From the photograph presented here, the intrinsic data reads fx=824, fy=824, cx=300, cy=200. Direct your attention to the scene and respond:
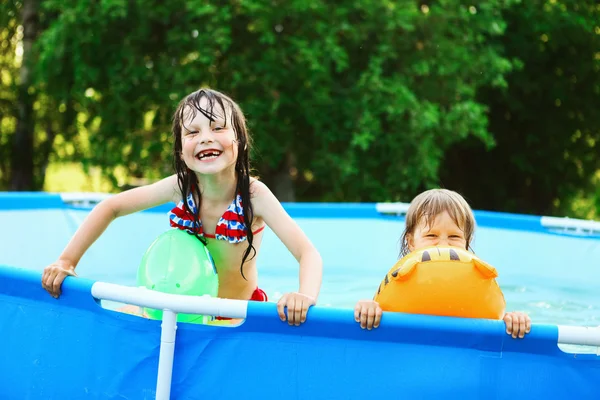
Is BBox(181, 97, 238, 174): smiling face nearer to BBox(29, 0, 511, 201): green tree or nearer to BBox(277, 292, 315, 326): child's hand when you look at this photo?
BBox(277, 292, 315, 326): child's hand

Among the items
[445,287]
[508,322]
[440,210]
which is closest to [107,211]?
[440,210]

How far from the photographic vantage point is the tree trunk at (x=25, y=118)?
21.7ft

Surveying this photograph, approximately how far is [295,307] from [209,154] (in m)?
0.77

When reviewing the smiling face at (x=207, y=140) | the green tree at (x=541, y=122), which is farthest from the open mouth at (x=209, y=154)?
the green tree at (x=541, y=122)

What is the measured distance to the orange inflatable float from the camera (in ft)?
6.68

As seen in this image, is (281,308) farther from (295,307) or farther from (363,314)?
(363,314)

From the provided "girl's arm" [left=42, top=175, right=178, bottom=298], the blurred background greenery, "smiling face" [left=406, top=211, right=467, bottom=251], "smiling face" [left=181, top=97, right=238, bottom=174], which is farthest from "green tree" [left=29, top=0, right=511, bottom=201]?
"smiling face" [left=406, top=211, right=467, bottom=251]

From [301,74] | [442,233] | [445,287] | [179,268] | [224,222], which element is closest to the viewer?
[445,287]

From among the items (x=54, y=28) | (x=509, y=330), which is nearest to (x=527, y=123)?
(x=54, y=28)

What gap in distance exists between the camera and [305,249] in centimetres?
243

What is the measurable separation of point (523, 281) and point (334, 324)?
2393mm

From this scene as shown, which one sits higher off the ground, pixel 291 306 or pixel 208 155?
pixel 208 155

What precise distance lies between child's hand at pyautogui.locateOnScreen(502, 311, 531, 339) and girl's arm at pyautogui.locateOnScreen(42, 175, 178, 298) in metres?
1.27

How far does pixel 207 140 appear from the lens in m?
2.52
